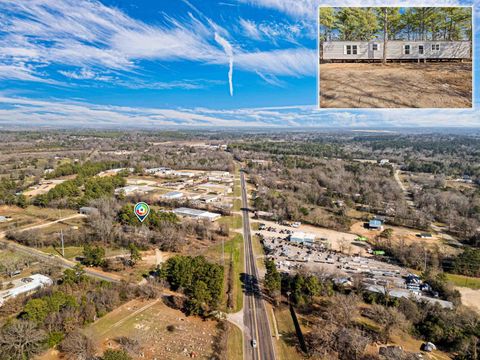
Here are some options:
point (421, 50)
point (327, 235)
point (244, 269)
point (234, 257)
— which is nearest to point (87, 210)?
point (234, 257)

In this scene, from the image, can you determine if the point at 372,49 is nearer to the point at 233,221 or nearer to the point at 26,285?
the point at 26,285

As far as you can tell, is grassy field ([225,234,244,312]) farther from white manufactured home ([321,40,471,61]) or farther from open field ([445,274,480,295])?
white manufactured home ([321,40,471,61])

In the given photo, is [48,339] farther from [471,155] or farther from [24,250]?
[471,155]

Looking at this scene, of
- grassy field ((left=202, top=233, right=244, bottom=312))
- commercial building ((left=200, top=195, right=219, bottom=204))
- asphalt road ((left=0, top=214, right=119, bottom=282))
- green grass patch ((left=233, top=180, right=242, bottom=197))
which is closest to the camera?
grassy field ((left=202, top=233, right=244, bottom=312))

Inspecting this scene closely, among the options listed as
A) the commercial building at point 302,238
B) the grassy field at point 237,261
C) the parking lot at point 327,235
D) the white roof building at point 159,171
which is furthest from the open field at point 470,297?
the white roof building at point 159,171

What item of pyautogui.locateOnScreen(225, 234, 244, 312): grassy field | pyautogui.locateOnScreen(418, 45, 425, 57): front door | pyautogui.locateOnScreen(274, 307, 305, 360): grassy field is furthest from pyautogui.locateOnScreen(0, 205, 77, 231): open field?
pyautogui.locateOnScreen(418, 45, 425, 57): front door
